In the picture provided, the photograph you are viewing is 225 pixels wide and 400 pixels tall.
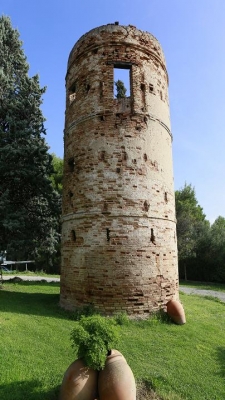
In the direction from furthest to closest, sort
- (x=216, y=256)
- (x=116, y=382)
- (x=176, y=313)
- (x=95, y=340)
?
(x=216, y=256), (x=176, y=313), (x=95, y=340), (x=116, y=382)

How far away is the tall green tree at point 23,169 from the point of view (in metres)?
13.2

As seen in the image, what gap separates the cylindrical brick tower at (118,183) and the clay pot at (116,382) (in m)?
4.17

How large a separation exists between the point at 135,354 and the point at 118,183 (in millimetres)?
5058

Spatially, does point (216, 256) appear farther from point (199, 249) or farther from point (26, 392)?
point (26, 392)

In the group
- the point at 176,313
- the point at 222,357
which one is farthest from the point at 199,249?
the point at 222,357

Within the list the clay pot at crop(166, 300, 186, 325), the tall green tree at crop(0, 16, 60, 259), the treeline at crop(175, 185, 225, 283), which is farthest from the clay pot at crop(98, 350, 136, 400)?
the treeline at crop(175, 185, 225, 283)

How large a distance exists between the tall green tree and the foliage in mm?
8619

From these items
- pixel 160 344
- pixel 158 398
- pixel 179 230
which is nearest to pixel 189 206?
pixel 179 230

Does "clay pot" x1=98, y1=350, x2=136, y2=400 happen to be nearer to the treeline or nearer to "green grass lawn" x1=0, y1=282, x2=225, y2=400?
"green grass lawn" x1=0, y1=282, x2=225, y2=400

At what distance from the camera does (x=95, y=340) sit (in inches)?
179

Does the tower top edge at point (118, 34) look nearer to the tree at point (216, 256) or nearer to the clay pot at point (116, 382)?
the clay pot at point (116, 382)

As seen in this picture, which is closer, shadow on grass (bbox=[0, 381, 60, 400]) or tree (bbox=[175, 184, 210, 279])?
shadow on grass (bbox=[0, 381, 60, 400])

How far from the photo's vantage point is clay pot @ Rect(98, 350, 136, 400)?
13.8 feet

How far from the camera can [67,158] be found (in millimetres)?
11109
